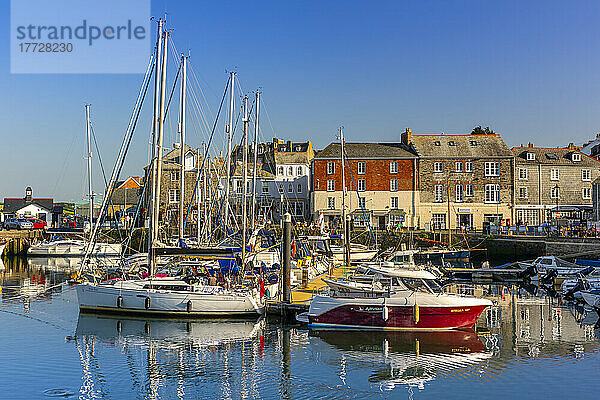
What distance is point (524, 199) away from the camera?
69.2 meters

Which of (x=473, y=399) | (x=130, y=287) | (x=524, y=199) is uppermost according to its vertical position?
(x=524, y=199)

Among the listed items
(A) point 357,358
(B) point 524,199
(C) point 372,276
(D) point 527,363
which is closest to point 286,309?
(C) point 372,276

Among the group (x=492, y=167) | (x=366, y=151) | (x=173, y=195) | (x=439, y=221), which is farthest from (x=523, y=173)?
(x=173, y=195)

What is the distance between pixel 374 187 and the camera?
69.0m

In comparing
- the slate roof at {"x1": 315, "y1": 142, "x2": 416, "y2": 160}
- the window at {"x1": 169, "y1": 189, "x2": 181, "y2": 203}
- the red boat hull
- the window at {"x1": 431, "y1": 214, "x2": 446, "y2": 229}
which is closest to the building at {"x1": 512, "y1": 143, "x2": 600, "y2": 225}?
the window at {"x1": 431, "y1": 214, "x2": 446, "y2": 229}

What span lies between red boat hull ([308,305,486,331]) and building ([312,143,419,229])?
43.3 meters

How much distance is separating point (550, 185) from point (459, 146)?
1033 centimetres

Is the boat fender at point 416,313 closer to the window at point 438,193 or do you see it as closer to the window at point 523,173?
the window at point 438,193

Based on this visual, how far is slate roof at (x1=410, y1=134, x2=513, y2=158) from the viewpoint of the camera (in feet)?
227

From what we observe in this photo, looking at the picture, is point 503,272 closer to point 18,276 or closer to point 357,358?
point 357,358

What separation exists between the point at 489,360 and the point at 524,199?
168 feet

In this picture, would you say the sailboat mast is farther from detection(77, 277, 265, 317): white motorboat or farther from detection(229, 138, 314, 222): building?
detection(229, 138, 314, 222): building

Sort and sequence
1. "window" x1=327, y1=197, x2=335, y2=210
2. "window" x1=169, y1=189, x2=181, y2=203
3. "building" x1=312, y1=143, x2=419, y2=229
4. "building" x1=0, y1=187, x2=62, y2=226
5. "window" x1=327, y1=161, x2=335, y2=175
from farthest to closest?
1. "building" x1=0, y1=187, x2=62, y2=226
2. "window" x1=169, y1=189, x2=181, y2=203
3. "window" x1=327, y1=161, x2=335, y2=175
4. "window" x1=327, y1=197, x2=335, y2=210
5. "building" x1=312, y1=143, x2=419, y2=229

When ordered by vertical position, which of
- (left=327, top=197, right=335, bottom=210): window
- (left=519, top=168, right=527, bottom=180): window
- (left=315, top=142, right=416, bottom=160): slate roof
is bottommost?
(left=327, top=197, right=335, bottom=210): window
